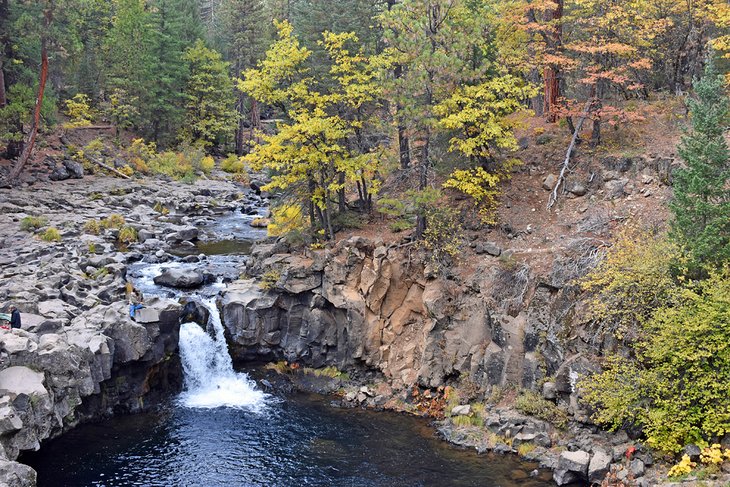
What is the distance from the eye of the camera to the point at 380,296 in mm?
25906

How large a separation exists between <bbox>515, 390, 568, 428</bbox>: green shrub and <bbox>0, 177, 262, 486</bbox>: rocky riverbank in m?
13.4

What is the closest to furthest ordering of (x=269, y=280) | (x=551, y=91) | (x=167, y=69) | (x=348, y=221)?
1. (x=269, y=280)
2. (x=348, y=221)
3. (x=551, y=91)
4. (x=167, y=69)

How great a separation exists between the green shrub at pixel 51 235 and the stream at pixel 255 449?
11242mm

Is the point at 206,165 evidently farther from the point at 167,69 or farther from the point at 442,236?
the point at 442,236

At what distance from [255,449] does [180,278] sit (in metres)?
11.0

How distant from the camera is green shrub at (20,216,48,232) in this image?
33031 mm

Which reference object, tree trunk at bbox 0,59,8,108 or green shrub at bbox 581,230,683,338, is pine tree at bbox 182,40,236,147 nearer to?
tree trunk at bbox 0,59,8,108

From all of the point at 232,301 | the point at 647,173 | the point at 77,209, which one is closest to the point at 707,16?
the point at 647,173

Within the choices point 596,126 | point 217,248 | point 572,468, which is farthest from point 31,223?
point 572,468

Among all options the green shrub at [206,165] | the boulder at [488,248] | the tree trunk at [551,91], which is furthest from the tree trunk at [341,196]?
the green shrub at [206,165]

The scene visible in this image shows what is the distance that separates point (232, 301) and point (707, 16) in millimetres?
24071

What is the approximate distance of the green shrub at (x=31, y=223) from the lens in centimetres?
3303

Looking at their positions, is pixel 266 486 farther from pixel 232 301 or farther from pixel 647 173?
pixel 647 173

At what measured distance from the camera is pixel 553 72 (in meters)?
29.3
